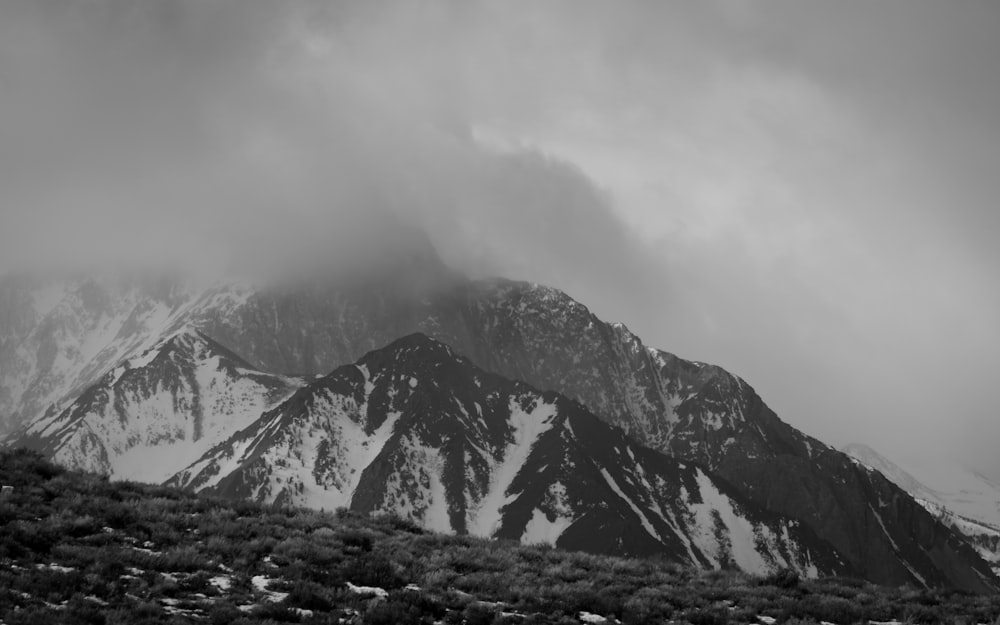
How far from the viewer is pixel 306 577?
2692cm

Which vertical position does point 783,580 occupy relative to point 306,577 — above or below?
above

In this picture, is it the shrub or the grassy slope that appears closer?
the grassy slope

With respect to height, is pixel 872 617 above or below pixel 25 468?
below

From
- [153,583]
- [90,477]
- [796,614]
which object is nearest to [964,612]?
[796,614]

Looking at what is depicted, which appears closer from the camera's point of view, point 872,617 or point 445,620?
point 445,620

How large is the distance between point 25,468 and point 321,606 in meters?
14.9

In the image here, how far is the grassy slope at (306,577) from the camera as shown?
23594mm

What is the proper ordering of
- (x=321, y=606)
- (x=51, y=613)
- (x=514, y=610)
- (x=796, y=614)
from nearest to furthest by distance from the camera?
(x=51, y=613) → (x=321, y=606) → (x=514, y=610) → (x=796, y=614)

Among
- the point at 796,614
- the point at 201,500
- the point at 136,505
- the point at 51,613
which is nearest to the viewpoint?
the point at 51,613

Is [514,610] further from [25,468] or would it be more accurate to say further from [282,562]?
[25,468]

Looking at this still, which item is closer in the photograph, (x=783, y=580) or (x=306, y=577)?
(x=306, y=577)

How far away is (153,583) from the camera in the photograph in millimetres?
24734

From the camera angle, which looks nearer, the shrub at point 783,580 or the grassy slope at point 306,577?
the grassy slope at point 306,577

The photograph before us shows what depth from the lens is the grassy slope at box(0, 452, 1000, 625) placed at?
23.6 meters
